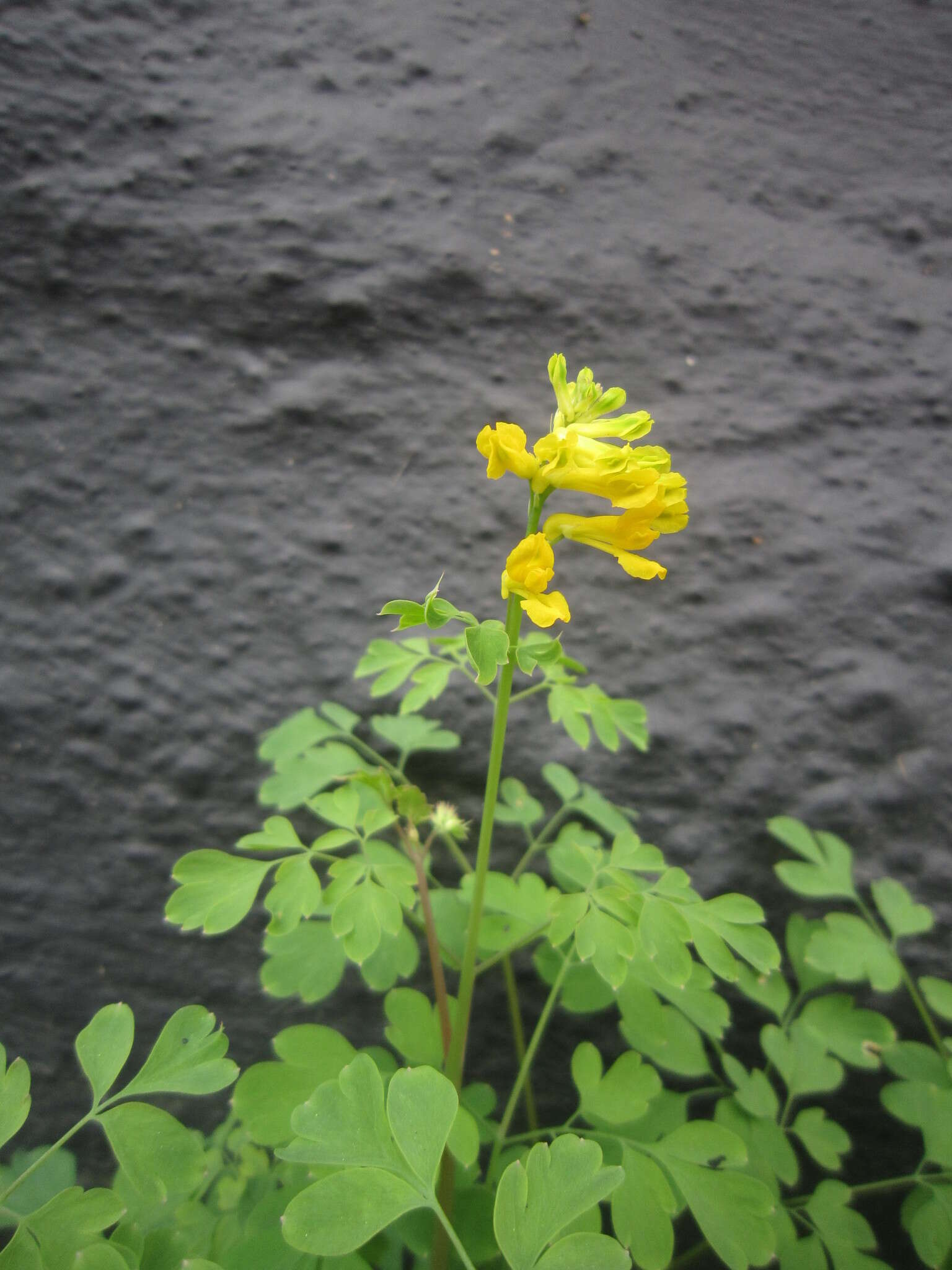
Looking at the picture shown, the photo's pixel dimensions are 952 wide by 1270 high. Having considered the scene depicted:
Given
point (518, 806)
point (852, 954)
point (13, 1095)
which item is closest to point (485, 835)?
point (518, 806)

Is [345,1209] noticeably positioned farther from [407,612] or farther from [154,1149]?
[407,612]

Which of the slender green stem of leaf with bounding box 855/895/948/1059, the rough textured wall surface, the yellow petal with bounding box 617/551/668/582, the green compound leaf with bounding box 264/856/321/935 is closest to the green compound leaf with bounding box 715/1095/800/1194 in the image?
the slender green stem of leaf with bounding box 855/895/948/1059

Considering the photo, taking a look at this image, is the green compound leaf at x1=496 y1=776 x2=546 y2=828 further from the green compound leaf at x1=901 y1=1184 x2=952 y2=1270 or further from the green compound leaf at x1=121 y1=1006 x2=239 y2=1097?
the green compound leaf at x1=901 y1=1184 x2=952 y2=1270

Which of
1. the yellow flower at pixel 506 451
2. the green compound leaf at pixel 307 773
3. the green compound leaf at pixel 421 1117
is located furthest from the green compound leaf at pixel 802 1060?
the yellow flower at pixel 506 451

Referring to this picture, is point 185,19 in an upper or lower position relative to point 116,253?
upper

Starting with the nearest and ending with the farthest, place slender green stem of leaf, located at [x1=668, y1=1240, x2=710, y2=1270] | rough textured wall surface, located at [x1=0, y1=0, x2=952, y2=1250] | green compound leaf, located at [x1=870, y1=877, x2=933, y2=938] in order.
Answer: slender green stem of leaf, located at [x1=668, y1=1240, x2=710, y2=1270] < green compound leaf, located at [x1=870, y1=877, x2=933, y2=938] < rough textured wall surface, located at [x1=0, y1=0, x2=952, y2=1250]

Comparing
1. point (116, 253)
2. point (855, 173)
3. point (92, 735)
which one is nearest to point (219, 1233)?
point (92, 735)

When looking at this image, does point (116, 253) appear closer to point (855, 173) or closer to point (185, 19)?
point (185, 19)
